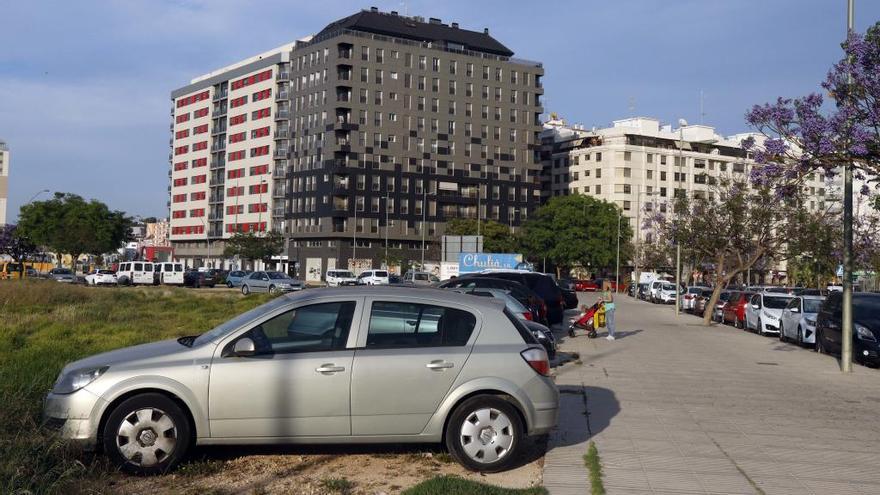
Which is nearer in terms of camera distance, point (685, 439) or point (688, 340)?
point (685, 439)

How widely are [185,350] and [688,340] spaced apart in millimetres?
21327

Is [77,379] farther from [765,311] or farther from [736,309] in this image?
[736,309]

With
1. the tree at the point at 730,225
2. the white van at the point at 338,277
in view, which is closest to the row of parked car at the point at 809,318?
the tree at the point at 730,225

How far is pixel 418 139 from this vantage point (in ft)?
316

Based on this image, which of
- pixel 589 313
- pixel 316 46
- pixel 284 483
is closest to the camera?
pixel 284 483

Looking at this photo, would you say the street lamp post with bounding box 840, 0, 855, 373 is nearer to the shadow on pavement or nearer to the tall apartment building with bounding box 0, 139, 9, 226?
the shadow on pavement

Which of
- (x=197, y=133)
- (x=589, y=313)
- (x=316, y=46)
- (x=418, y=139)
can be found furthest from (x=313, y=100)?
(x=589, y=313)

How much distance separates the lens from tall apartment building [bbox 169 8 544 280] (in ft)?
306

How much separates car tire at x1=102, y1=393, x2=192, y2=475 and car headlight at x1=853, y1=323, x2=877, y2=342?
16372 millimetres

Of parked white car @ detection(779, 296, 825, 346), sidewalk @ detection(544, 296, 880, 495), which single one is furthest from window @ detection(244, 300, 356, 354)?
parked white car @ detection(779, 296, 825, 346)

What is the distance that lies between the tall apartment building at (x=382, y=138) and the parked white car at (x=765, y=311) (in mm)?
63955

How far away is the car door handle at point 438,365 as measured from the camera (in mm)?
7590

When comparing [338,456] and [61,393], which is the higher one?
[61,393]

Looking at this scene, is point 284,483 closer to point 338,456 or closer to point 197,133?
point 338,456
